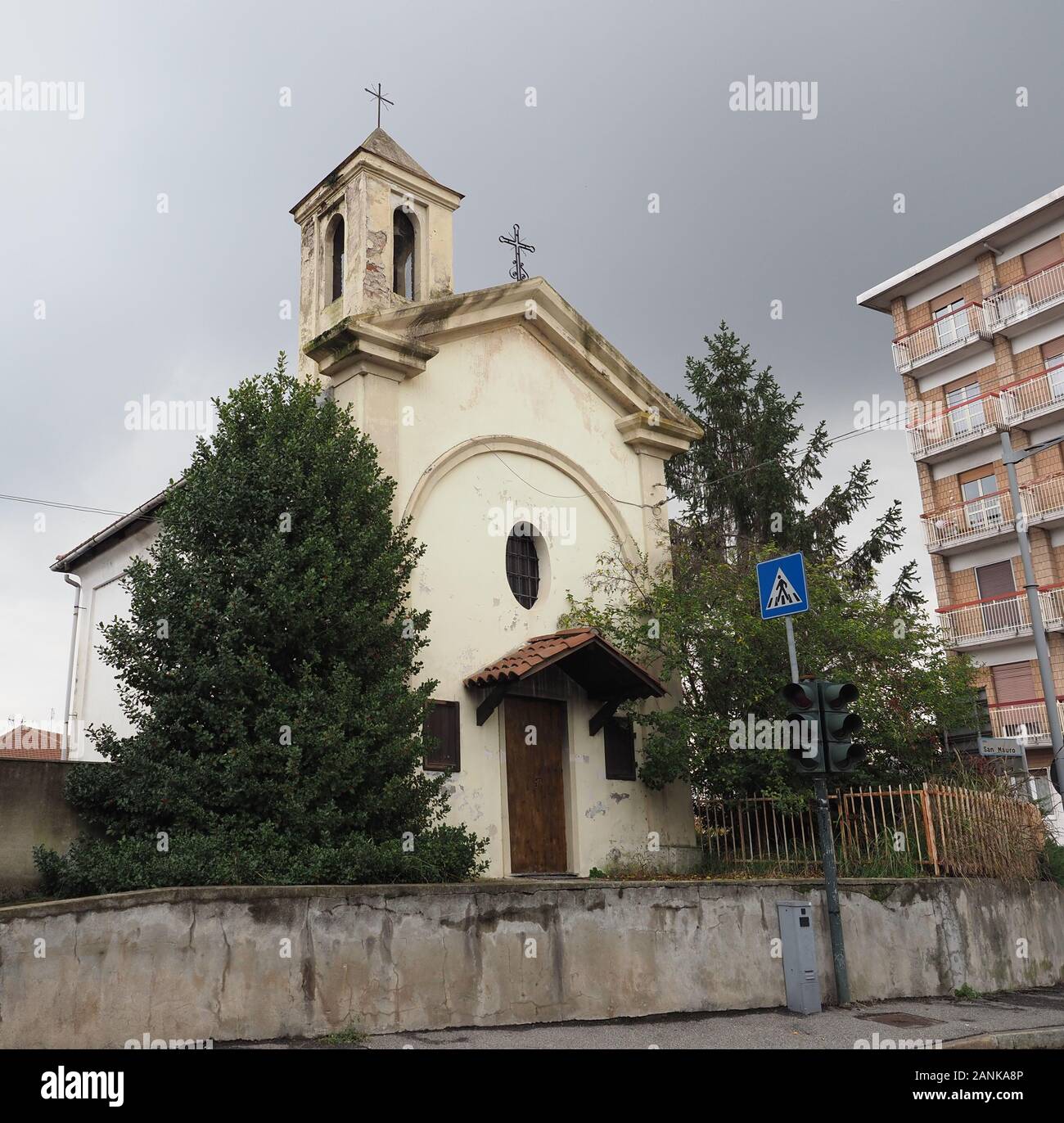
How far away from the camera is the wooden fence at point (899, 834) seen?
11688mm

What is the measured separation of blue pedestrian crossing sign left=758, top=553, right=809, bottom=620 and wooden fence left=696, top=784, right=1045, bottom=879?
3641mm

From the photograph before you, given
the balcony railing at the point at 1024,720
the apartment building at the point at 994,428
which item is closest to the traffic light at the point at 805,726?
the apartment building at the point at 994,428

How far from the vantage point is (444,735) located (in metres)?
11.5

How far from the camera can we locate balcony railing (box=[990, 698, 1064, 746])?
28.5 m

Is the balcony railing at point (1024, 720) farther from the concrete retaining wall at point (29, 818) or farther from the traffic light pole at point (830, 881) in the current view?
the concrete retaining wall at point (29, 818)

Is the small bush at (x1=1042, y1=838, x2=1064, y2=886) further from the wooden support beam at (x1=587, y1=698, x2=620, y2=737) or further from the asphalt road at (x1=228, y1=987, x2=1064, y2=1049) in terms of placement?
the wooden support beam at (x1=587, y1=698, x2=620, y2=737)

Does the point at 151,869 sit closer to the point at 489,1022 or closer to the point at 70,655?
the point at 489,1022

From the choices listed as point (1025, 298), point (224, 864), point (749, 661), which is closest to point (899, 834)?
point (749, 661)

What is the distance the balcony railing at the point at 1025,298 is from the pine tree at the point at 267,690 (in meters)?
26.5

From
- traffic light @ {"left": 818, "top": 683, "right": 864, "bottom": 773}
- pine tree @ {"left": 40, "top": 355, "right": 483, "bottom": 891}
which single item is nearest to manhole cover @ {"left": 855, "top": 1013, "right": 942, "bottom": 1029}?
traffic light @ {"left": 818, "top": 683, "right": 864, "bottom": 773}

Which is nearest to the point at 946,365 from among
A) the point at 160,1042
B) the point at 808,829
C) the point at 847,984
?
the point at 808,829

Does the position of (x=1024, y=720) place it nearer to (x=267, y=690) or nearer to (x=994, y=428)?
(x=994, y=428)

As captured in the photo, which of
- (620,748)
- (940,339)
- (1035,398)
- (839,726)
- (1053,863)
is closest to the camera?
(839,726)

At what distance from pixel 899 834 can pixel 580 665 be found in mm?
4208
